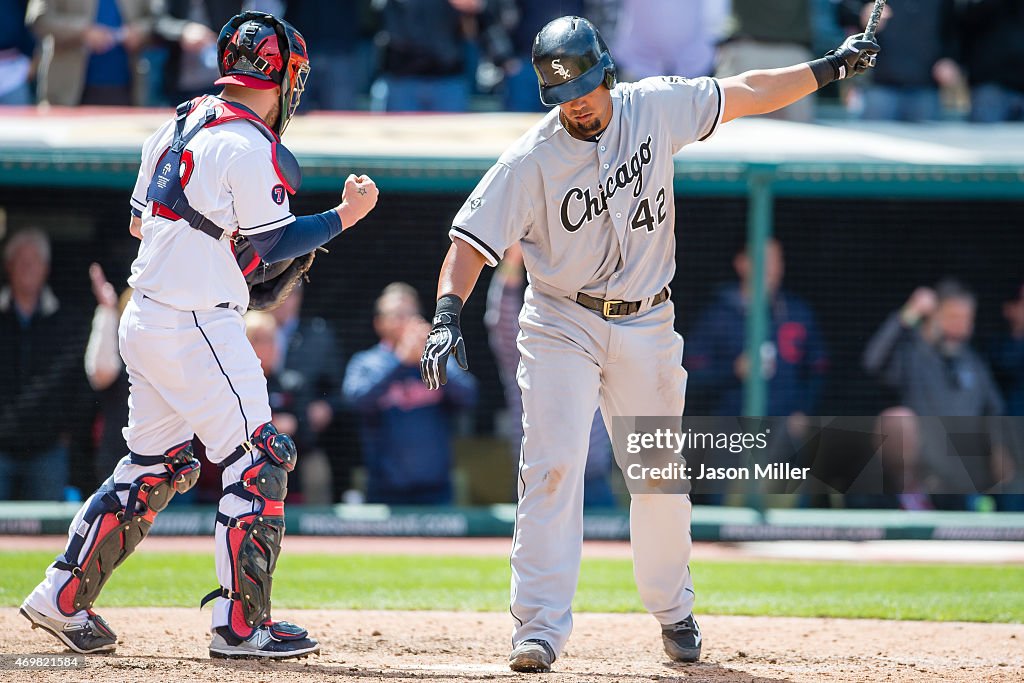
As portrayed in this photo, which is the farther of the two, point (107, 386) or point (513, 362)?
point (513, 362)

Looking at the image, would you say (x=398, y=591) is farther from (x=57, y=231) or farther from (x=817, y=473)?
(x=57, y=231)

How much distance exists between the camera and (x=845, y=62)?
4.36 m

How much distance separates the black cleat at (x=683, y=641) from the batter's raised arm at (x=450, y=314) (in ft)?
3.82

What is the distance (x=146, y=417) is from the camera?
13.8 feet

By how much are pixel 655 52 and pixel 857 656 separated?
208 inches

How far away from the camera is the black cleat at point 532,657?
394cm

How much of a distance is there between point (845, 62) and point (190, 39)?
18.1ft

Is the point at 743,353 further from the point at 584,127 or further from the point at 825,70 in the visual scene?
the point at 584,127

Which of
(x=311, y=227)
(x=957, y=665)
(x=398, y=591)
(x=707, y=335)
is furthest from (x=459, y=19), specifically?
(x=957, y=665)

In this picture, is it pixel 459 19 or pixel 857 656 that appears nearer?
pixel 857 656

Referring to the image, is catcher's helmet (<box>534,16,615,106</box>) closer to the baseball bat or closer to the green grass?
the baseball bat

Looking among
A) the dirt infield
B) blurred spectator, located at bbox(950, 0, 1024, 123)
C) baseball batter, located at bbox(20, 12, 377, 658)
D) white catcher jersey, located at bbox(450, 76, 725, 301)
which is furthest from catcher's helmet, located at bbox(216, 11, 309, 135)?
blurred spectator, located at bbox(950, 0, 1024, 123)

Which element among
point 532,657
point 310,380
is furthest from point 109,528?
point 310,380

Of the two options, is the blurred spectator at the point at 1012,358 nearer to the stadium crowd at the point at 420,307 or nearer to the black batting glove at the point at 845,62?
the stadium crowd at the point at 420,307
